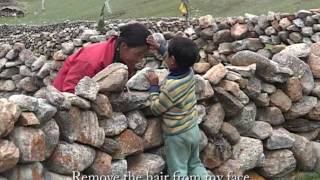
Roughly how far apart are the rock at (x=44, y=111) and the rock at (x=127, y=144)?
964 millimetres

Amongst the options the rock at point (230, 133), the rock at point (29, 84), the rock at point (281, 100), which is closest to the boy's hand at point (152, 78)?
the rock at point (230, 133)

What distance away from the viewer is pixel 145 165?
6.49 m

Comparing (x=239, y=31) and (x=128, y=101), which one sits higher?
(x=128, y=101)

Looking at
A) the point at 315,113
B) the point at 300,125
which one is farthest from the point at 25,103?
the point at 315,113

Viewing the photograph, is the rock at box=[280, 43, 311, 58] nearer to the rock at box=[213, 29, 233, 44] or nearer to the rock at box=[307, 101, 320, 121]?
the rock at box=[307, 101, 320, 121]

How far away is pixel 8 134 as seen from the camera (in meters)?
5.06

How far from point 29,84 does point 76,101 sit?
6487 millimetres

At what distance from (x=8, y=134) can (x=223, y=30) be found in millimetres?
10494

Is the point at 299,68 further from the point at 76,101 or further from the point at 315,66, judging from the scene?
the point at 76,101

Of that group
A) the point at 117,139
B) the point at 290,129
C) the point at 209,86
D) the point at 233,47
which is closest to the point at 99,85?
the point at 117,139

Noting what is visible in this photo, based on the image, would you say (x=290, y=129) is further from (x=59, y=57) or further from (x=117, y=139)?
(x=59, y=57)

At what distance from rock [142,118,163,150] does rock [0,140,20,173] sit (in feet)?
6.02

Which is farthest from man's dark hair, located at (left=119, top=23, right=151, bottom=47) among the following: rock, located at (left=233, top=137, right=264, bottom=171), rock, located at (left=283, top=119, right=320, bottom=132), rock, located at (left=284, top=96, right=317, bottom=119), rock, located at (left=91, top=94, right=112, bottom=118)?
rock, located at (left=283, top=119, right=320, bottom=132)

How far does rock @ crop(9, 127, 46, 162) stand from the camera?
510cm
